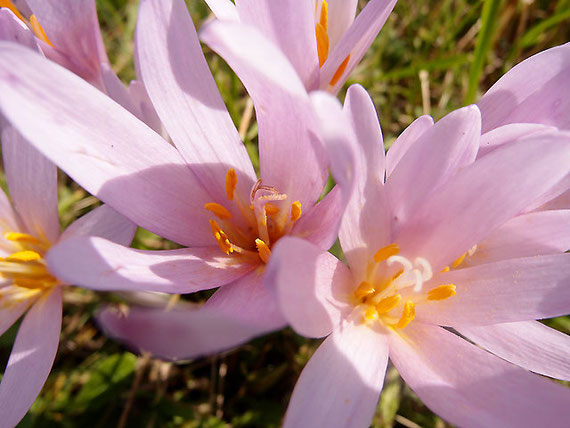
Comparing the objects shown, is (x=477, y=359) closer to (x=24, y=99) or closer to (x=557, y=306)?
(x=557, y=306)

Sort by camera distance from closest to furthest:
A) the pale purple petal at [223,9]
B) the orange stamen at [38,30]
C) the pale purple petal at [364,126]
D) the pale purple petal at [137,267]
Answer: the pale purple petal at [137,267] → the pale purple petal at [364,126] → the pale purple petal at [223,9] → the orange stamen at [38,30]

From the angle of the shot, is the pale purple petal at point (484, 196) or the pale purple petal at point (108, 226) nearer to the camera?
the pale purple petal at point (484, 196)

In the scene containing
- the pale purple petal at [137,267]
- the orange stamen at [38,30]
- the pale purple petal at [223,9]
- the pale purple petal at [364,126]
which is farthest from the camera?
the orange stamen at [38,30]

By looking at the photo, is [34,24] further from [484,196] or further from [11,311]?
[484,196]

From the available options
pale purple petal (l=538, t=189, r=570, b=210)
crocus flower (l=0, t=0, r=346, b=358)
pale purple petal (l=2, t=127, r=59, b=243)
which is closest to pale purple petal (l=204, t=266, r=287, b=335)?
crocus flower (l=0, t=0, r=346, b=358)

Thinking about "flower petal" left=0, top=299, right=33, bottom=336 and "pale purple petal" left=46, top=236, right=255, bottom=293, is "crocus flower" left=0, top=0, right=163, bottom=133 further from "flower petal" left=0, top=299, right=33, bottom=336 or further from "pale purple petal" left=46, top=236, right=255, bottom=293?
"flower petal" left=0, top=299, right=33, bottom=336

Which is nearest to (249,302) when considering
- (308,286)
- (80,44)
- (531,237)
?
(308,286)

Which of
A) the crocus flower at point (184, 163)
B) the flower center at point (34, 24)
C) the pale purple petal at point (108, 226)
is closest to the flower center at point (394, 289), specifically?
the crocus flower at point (184, 163)

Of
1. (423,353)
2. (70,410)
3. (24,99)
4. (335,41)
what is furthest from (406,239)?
(70,410)

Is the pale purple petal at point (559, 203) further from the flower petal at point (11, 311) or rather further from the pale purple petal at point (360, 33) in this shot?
the flower petal at point (11, 311)

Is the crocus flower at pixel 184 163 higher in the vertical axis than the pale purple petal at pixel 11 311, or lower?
higher
